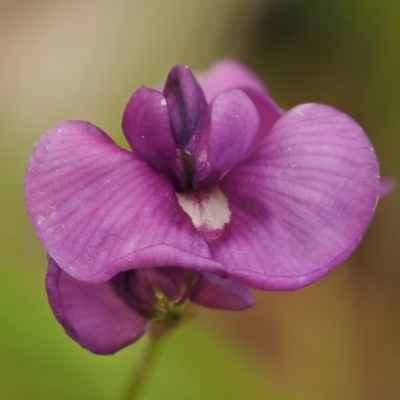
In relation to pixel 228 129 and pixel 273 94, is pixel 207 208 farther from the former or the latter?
pixel 273 94

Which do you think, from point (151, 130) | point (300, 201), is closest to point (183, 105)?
point (151, 130)

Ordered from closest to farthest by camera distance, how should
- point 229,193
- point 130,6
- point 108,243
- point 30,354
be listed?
point 108,243
point 229,193
point 30,354
point 130,6

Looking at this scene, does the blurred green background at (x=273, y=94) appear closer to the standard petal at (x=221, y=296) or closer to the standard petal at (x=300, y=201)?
the standard petal at (x=221, y=296)

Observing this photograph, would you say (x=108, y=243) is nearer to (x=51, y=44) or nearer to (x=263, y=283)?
(x=263, y=283)

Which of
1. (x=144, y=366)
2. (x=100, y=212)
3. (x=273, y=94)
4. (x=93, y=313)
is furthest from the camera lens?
(x=273, y=94)

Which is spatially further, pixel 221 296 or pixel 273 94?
pixel 273 94

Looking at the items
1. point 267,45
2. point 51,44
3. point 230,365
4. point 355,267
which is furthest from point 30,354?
point 267,45

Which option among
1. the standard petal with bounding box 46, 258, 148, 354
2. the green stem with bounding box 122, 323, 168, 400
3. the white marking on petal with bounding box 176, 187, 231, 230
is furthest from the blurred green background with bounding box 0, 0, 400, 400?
the white marking on petal with bounding box 176, 187, 231, 230
